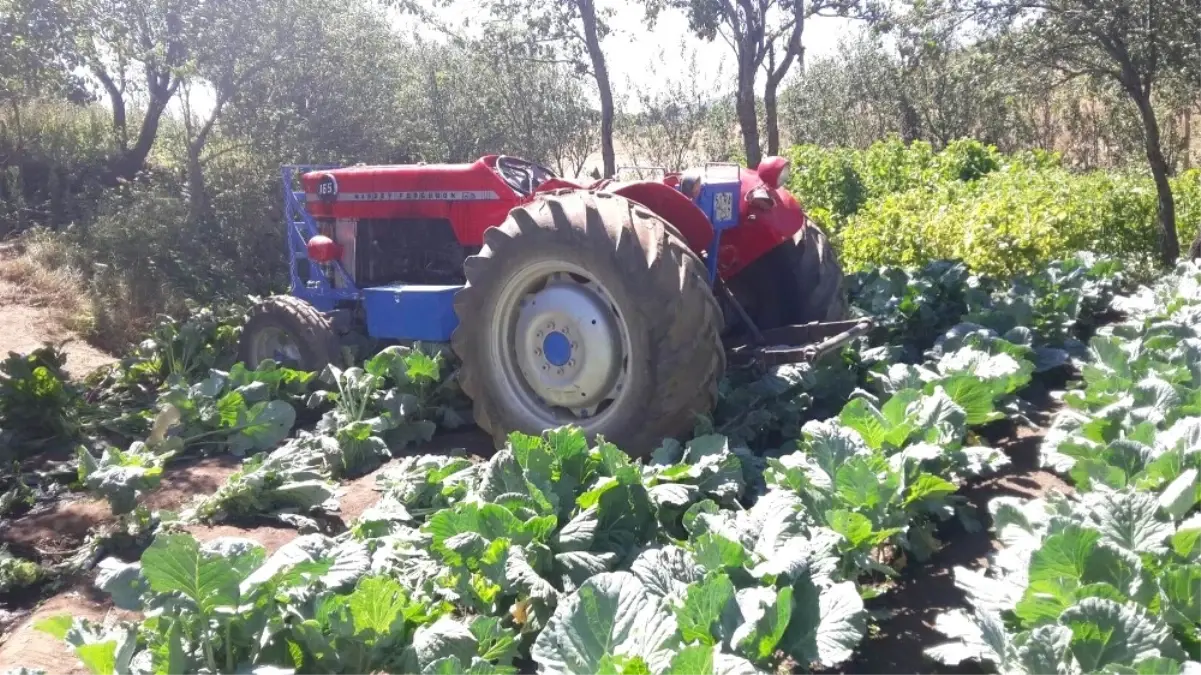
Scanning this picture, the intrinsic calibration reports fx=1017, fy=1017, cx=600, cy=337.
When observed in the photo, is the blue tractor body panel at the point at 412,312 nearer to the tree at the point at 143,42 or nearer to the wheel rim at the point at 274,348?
the wheel rim at the point at 274,348

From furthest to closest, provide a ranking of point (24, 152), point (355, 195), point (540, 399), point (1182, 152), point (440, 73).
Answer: point (1182, 152) → point (440, 73) → point (24, 152) → point (355, 195) → point (540, 399)

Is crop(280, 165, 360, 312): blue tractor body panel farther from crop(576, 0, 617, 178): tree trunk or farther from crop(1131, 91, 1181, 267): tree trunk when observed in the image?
crop(576, 0, 617, 178): tree trunk

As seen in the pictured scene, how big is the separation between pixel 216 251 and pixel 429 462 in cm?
844

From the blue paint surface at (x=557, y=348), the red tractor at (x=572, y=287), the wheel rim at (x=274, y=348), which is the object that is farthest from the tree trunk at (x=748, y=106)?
the blue paint surface at (x=557, y=348)

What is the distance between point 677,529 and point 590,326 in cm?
117

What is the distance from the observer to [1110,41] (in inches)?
332

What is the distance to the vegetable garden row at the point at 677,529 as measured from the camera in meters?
2.33

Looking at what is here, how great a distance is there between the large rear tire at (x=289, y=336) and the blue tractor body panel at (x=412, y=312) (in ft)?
1.03

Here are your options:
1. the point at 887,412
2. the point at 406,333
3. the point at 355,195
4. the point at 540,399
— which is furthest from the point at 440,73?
the point at 887,412

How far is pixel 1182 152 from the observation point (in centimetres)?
1717

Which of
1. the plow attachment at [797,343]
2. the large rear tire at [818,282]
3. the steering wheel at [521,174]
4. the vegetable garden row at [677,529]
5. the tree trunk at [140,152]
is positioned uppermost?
the tree trunk at [140,152]

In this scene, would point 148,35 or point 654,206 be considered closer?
point 654,206

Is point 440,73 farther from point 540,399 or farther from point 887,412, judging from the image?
point 887,412

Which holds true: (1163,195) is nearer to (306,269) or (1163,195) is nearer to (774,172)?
(774,172)
